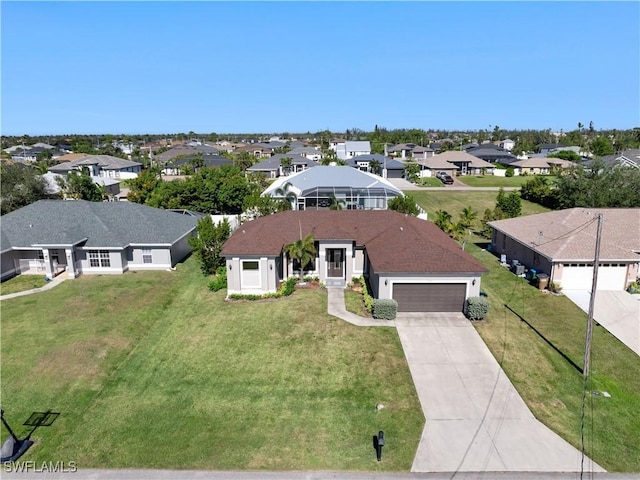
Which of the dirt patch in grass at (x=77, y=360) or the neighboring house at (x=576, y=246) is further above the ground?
the neighboring house at (x=576, y=246)

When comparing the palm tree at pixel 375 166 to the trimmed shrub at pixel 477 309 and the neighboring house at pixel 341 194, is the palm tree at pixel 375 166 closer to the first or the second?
the neighboring house at pixel 341 194

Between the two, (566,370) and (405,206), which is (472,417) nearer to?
(566,370)

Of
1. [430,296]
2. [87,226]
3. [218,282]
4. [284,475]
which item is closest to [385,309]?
[430,296]

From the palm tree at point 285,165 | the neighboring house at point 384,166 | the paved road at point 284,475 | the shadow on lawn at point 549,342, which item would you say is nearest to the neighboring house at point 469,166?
the neighboring house at point 384,166

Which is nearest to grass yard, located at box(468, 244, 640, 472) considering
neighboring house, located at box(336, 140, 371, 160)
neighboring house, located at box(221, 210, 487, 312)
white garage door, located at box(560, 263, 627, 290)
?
white garage door, located at box(560, 263, 627, 290)

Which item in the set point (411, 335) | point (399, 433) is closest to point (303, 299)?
point (411, 335)

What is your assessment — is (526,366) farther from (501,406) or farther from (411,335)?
(411,335)

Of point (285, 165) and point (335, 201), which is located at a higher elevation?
point (285, 165)

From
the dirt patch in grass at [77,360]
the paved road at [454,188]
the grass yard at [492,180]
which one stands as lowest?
the dirt patch in grass at [77,360]
